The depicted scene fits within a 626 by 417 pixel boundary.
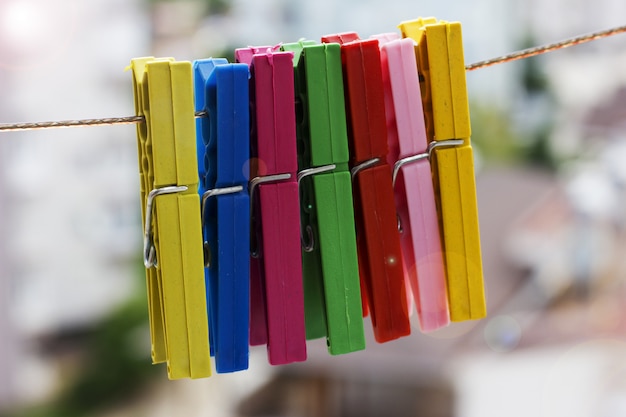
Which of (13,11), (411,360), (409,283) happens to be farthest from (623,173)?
(409,283)

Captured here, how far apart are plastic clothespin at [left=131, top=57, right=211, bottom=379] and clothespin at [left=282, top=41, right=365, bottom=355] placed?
0.12 metres

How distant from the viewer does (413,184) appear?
0.81 metres

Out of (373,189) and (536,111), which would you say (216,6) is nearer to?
(536,111)

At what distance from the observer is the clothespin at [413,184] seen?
0.78 metres

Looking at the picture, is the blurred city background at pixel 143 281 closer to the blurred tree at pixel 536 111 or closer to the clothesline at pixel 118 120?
the blurred tree at pixel 536 111

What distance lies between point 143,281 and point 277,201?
28.2 feet

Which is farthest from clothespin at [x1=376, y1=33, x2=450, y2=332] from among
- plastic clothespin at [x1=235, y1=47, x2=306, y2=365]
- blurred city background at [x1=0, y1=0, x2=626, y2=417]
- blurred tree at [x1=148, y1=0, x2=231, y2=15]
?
blurred tree at [x1=148, y1=0, x2=231, y2=15]

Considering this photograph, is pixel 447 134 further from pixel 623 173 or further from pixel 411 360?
pixel 623 173

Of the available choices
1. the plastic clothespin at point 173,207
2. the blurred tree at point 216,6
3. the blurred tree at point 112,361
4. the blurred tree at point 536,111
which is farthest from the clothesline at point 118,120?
the blurred tree at point 536,111

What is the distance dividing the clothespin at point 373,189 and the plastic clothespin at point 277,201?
0.07 m

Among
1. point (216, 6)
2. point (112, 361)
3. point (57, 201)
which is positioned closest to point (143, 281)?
point (112, 361)

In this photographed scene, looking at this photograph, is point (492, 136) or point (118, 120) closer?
point (118, 120)

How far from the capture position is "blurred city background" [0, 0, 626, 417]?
686cm

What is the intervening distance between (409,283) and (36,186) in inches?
319
